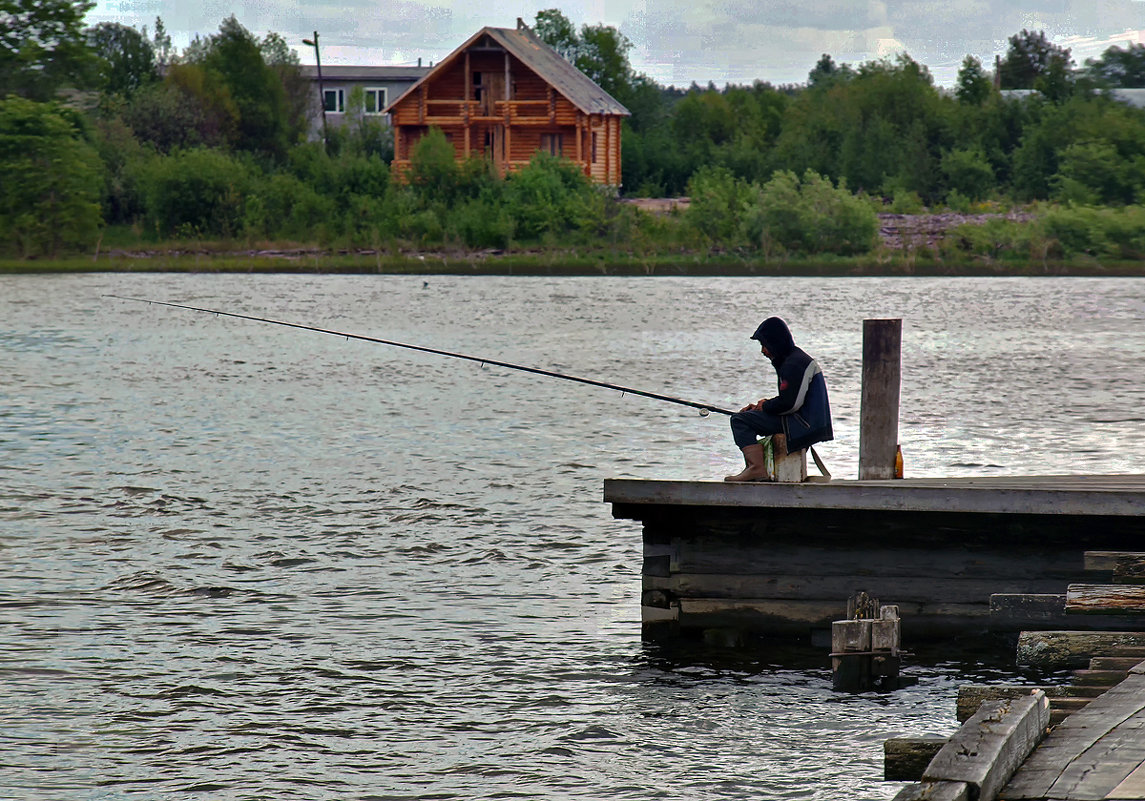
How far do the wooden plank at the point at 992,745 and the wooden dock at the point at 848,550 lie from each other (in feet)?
12.4

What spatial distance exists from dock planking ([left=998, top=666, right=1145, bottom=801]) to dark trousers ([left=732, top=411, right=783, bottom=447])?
148 inches

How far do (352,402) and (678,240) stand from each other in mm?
38812

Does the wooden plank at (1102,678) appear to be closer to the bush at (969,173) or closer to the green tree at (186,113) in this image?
the bush at (969,173)

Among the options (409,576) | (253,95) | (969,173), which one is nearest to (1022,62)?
(969,173)

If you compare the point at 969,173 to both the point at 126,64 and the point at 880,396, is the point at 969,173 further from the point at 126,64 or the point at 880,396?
the point at 880,396

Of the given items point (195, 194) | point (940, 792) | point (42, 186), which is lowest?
point (940, 792)

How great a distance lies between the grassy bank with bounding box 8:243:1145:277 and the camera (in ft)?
204

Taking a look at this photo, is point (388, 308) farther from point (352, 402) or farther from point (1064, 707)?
point (1064, 707)

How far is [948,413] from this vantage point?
2345 centimetres

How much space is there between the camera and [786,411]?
921 centimetres

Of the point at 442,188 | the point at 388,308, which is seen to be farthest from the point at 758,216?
the point at 388,308

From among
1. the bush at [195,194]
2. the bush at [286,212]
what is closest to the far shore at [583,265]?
the bush at [286,212]

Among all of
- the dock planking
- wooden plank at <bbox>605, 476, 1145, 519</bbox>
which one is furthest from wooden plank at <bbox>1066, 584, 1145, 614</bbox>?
wooden plank at <bbox>605, 476, 1145, 519</bbox>

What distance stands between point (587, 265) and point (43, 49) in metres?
28.3
